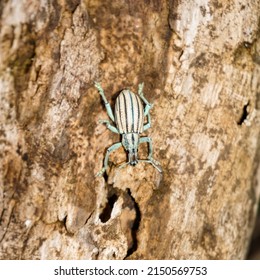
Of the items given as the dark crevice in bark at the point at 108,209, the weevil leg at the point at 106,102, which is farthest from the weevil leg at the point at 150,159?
the dark crevice in bark at the point at 108,209

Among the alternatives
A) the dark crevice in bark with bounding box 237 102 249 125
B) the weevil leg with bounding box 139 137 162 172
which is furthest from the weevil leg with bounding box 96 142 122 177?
the dark crevice in bark with bounding box 237 102 249 125

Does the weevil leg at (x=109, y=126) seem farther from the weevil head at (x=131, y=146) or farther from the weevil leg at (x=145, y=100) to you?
the weevil leg at (x=145, y=100)

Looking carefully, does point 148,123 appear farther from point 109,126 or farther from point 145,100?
point 109,126

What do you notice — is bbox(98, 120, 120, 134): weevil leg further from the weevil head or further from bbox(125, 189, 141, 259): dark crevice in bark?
bbox(125, 189, 141, 259): dark crevice in bark

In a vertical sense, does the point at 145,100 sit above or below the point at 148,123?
above

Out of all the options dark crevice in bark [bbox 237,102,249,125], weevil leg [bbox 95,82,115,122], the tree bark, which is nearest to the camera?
the tree bark

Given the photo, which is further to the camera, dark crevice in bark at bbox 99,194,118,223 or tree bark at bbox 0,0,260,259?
dark crevice in bark at bbox 99,194,118,223

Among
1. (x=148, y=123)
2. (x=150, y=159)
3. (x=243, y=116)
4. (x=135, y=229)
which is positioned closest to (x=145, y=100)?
(x=148, y=123)
